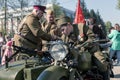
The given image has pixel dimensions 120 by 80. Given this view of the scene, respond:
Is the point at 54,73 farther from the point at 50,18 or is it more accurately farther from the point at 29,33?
the point at 50,18

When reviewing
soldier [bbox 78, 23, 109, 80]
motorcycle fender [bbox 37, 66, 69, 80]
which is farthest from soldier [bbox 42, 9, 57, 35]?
motorcycle fender [bbox 37, 66, 69, 80]

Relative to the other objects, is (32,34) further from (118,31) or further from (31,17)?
(118,31)

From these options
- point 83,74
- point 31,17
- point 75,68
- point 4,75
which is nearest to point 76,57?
point 75,68

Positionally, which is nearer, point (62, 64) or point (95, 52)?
point (62, 64)

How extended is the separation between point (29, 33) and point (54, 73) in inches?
78.6

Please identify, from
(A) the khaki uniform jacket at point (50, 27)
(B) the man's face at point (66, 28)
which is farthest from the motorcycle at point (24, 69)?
(A) the khaki uniform jacket at point (50, 27)

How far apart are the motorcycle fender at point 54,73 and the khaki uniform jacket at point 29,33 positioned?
1450mm

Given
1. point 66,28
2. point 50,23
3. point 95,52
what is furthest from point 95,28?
point 66,28

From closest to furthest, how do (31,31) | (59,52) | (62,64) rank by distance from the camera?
(59,52)
(62,64)
(31,31)

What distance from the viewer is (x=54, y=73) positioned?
4.68 metres

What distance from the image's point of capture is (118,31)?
13875mm

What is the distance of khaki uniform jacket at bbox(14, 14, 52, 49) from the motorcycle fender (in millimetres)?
1450

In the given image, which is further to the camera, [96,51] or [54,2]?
[54,2]

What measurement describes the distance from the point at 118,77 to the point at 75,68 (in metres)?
5.37
